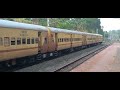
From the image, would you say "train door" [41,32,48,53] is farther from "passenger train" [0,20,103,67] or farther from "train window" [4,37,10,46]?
"train window" [4,37,10,46]

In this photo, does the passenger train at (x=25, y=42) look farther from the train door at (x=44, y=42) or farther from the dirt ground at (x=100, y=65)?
the dirt ground at (x=100, y=65)

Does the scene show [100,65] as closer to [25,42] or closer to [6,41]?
[25,42]

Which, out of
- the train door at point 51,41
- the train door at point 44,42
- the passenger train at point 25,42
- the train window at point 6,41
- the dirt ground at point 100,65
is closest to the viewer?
the train window at point 6,41

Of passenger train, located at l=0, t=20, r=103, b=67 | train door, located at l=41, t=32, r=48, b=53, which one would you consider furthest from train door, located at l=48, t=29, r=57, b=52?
train door, located at l=41, t=32, r=48, b=53

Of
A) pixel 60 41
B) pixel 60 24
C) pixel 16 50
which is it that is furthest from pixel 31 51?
pixel 60 24

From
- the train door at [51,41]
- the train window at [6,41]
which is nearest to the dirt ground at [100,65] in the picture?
the train door at [51,41]

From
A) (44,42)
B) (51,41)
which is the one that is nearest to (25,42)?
(44,42)

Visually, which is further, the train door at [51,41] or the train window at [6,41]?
the train door at [51,41]

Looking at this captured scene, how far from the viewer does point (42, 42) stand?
2403 centimetres

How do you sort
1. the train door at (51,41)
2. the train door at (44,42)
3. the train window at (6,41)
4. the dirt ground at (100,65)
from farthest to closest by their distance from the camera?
the train door at (51,41) < the train door at (44,42) < the dirt ground at (100,65) < the train window at (6,41)

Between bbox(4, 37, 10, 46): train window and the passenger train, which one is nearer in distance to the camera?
bbox(4, 37, 10, 46): train window

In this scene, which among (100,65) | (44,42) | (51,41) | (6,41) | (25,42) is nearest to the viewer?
(6,41)
